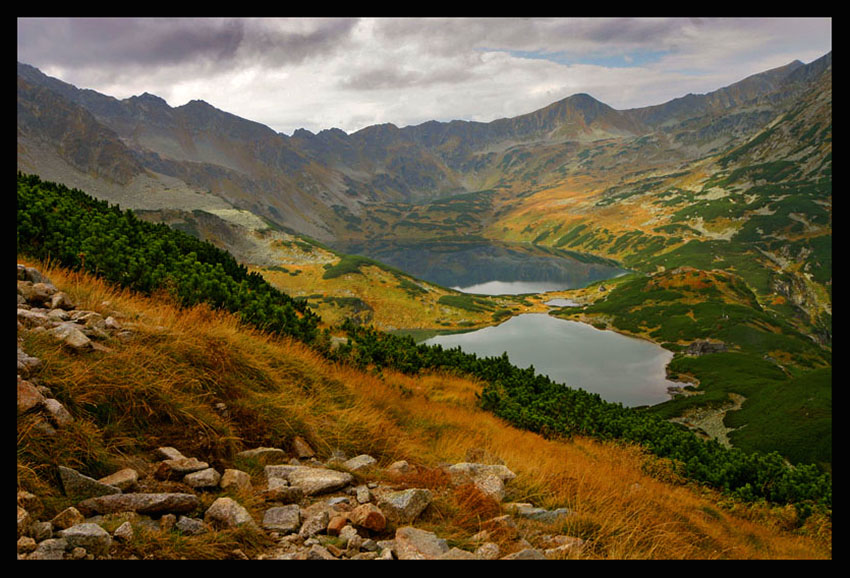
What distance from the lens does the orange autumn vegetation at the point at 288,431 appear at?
520 cm

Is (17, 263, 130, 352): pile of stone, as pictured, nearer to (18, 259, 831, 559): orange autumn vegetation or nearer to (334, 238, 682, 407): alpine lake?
(18, 259, 831, 559): orange autumn vegetation

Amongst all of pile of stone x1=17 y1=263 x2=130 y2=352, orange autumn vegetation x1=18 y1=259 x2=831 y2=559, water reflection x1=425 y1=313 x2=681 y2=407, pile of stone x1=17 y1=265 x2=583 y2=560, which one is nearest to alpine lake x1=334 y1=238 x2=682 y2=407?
water reflection x1=425 y1=313 x2=681 y2=407

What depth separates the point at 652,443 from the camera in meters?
17.3

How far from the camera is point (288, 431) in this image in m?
7.21

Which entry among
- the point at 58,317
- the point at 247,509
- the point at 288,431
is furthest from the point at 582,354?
the point at 247,509

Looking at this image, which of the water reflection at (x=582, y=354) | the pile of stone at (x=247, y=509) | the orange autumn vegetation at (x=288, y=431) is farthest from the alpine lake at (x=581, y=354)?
the pile of stone at (x=247, y=509)

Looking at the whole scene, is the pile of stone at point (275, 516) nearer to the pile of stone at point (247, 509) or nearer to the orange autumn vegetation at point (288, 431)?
the pile of stone at point (247, 509)

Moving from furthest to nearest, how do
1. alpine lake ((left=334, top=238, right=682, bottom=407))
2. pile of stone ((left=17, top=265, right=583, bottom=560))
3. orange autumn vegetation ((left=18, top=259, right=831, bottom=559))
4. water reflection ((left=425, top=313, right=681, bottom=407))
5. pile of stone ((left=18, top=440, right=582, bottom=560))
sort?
1. water reflection ((left=425, top=313, right=681, bottom=407))
2. alpine lake ((left=334, top=238, right=682, bottom=407))
3. orange autumn vegetation ((left=18, top=259, right=831, bottom=559))
4. pile of stone ((left=17, top=265, right=583, bottom=560))
5. pile of stone ((left=18, top=440, right=582, bottom=560))

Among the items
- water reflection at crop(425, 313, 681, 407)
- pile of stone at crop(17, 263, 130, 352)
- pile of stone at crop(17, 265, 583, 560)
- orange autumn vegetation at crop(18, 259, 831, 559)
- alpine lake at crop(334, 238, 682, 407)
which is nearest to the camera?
pile of stone at crop(17, 265, 583, 560)

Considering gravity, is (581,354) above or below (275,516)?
below

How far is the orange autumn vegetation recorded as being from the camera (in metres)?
5.20

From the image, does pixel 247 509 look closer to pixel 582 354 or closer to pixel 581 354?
pixel 581 354

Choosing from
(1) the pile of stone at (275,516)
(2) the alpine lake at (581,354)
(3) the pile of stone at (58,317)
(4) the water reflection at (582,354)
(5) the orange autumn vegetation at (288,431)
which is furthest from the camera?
(4) the water reflection at (582,354)

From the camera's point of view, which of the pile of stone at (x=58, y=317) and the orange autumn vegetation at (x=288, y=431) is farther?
the pile of stone at (x=58, y=317)
